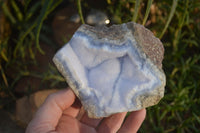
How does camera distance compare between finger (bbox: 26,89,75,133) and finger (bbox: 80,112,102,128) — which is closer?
finger (bbox: 26,89,75,133)

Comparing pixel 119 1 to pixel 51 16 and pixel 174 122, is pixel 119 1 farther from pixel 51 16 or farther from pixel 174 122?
pixel 174 122

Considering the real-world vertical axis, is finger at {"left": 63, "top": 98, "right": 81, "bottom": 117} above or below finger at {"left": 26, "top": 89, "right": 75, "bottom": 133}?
below

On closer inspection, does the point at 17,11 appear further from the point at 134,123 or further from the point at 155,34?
the point at 134,123

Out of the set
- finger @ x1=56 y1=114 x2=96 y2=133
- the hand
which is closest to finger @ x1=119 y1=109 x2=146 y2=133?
the hand

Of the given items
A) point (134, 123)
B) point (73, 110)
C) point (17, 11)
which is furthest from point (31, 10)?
point (134, 123)

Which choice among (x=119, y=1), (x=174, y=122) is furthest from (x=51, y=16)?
(x=174, y=122)

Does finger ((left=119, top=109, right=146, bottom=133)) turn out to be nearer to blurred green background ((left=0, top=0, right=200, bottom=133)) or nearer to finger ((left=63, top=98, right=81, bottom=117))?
finger ((left=63, top=98, right=81, bottom=117))

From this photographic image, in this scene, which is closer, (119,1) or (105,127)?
A: (105,127)
